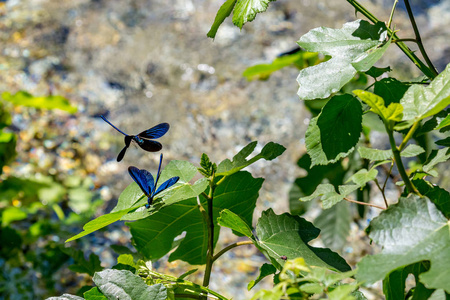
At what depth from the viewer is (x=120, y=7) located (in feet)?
12.7

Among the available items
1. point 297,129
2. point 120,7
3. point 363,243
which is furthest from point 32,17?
point 363,243

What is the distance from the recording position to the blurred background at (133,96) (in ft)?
7.70

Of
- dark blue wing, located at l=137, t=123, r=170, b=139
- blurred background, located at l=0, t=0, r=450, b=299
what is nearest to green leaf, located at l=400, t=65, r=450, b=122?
dark blue wing, located at l=137, t=123, r=170, b=139

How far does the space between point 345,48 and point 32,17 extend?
12.5 feet

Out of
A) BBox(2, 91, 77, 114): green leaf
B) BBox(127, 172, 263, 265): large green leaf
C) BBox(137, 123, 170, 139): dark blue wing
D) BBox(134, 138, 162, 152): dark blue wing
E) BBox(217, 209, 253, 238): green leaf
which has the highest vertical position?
BBox(137, 123, 170, 139): dark blue wing

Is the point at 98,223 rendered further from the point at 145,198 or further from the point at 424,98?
the point at 424,98

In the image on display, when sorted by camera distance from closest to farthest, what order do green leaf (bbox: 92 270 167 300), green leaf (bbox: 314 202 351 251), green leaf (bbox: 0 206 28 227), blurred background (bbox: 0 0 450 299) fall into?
1. green leaf (bbox: 92 270 167 300)
2. green leaf (bbox: 314 202 351 251)
3. green leaf (bbox: 0 206 28 227)
4. blurred background (bbox: 0 0 450 299)

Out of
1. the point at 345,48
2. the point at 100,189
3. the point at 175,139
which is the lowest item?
the point at 100,189

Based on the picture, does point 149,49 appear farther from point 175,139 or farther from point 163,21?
A: point 175,139

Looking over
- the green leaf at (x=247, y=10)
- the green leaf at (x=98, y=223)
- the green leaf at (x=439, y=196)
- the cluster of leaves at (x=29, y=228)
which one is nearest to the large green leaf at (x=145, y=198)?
the green leaf at (x=98, y=223)

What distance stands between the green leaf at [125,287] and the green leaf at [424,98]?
1.29ft

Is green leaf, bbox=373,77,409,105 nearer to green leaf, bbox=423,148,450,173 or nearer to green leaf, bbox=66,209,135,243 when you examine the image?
green leaf, bbox=423,148,450,173

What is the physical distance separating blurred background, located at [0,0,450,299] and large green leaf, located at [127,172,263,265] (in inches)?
45.2

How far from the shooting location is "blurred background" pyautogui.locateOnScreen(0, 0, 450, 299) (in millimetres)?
2348
